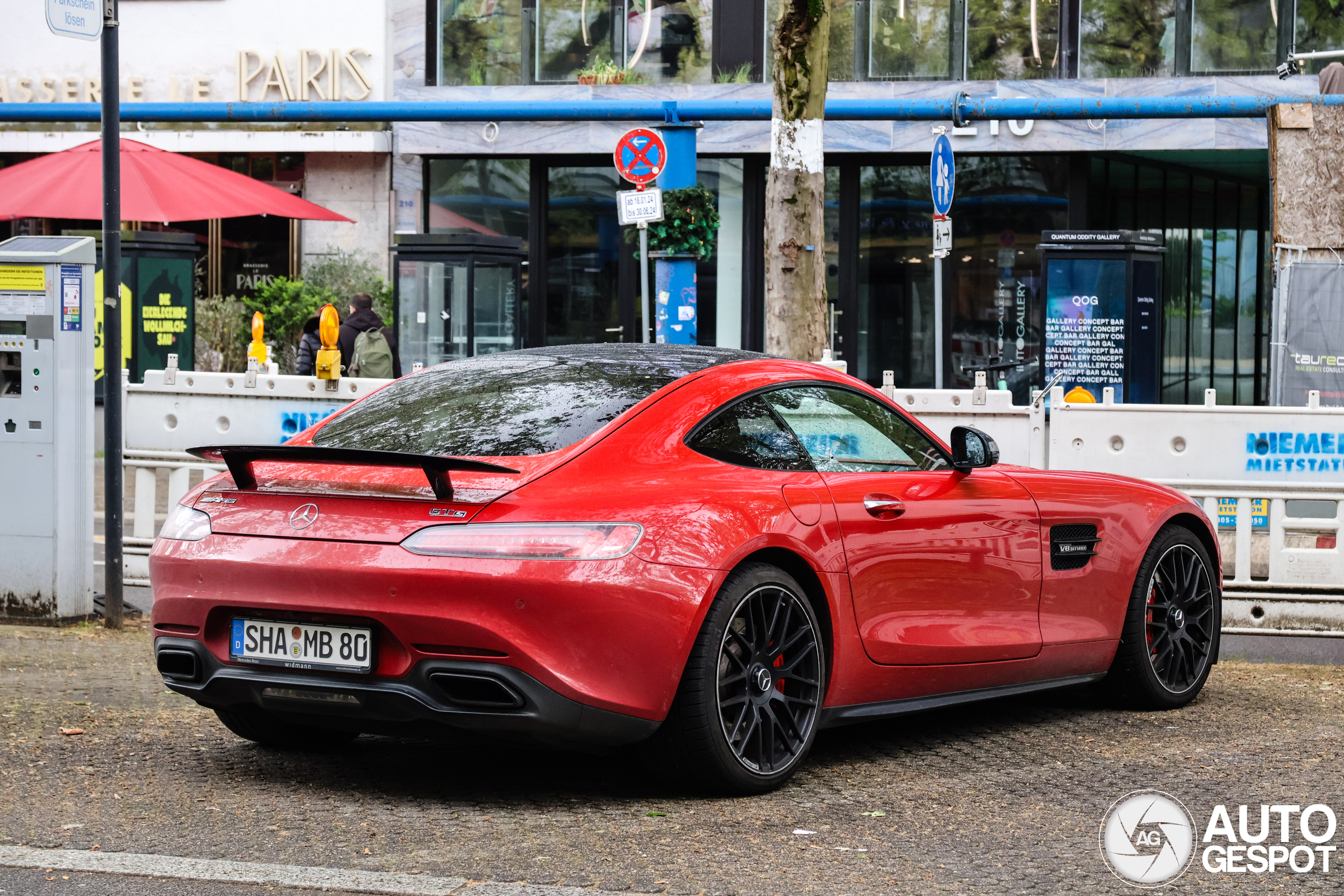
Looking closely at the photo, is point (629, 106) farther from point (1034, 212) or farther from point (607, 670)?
point (607, 670)

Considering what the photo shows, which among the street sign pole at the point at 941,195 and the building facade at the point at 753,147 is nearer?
the street sign pole at the point at 941,195

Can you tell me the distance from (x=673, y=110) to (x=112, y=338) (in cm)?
866

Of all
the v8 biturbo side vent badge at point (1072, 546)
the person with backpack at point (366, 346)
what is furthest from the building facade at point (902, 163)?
the v8 biturbo side vent badge at point (1072, 546)

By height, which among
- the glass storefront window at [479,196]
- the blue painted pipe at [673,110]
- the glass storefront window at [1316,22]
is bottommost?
the glass storefront window at [479,196]

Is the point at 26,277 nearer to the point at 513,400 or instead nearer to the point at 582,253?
the point at 513,400

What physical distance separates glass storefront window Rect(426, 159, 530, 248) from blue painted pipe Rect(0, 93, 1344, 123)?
76.9 inches

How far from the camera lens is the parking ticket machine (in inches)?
334

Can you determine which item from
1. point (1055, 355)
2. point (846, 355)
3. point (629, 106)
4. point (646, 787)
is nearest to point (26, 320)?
point (646, 787)

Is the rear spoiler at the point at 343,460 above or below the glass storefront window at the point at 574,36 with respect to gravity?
below

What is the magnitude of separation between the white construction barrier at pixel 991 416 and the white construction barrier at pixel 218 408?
3289mm

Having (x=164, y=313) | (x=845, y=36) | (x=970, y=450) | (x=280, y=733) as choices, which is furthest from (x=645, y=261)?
(x=845, y=36)

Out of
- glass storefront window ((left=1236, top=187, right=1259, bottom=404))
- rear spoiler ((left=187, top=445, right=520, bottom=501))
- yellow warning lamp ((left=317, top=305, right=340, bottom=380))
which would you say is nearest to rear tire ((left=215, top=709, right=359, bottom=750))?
rear spoiler ((left=187, top=445, right=520, bottom=501))

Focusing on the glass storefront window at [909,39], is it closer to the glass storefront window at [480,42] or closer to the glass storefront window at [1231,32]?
the glass storefront window at [1231,32]

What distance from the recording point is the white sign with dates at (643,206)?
44.6 ft
